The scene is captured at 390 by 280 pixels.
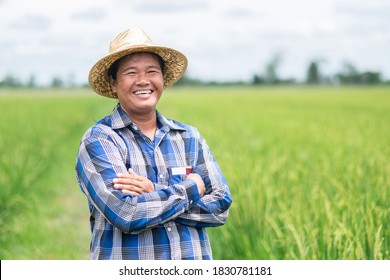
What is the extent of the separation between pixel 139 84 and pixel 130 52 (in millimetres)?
113

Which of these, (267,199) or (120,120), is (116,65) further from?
(267,199)

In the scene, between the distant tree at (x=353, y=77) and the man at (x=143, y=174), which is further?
the distant tree at (x=353, y=77)

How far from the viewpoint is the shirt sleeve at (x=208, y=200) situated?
197 cm

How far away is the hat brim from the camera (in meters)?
1.96

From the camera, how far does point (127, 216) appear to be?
183cm

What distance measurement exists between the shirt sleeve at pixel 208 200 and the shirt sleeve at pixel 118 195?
0.17 feet

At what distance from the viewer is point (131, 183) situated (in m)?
1.86

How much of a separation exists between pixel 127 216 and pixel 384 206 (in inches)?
68.0

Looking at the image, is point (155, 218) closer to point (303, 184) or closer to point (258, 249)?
point (258, 249)

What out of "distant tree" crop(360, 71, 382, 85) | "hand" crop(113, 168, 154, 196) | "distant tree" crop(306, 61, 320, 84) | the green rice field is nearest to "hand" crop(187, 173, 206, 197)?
"hand" crop(113, 168, 154, 196)

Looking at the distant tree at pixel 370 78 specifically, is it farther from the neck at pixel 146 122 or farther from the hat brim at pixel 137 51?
the neck at pixel 146 122

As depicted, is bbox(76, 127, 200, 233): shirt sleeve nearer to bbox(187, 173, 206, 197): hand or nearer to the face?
bbox(187, 173, 206, 197): hand

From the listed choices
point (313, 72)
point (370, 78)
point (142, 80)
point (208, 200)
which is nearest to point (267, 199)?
point (208, 200)

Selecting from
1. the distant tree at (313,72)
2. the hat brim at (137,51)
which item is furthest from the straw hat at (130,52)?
the distant tree at (313,72)
